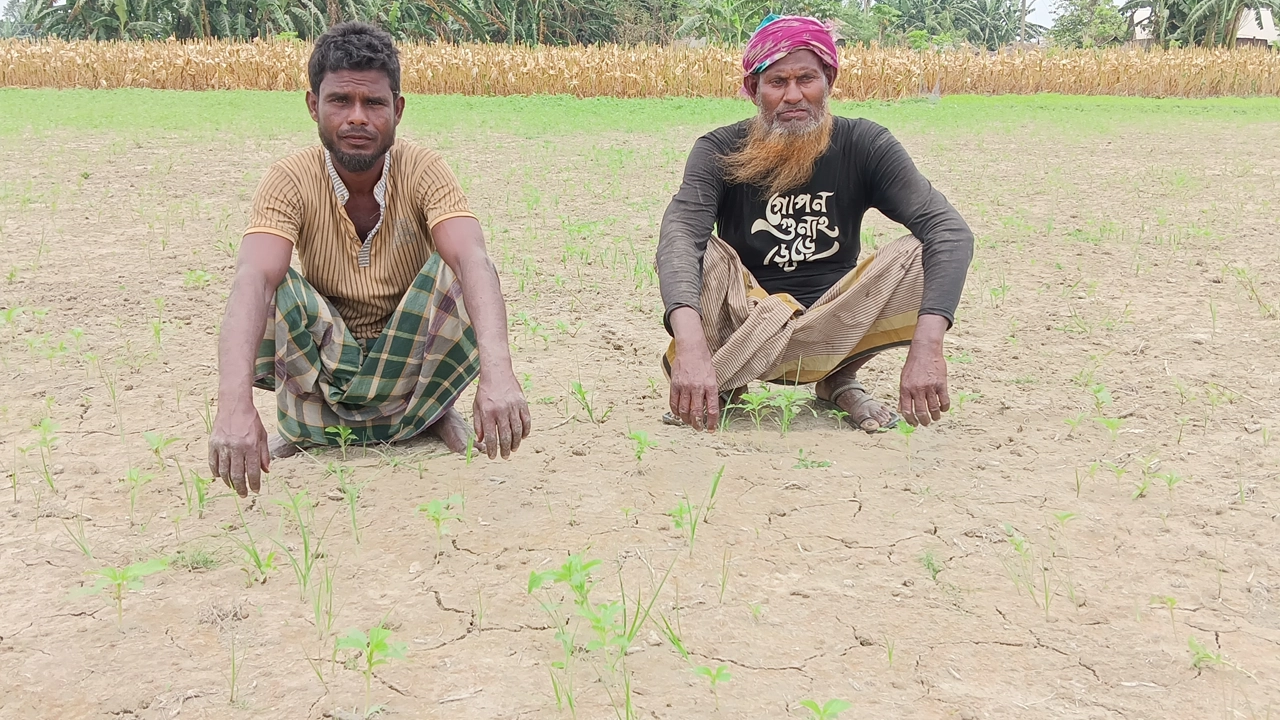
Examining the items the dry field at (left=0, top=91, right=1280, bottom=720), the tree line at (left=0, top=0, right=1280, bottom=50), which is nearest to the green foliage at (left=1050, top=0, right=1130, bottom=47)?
the tree line at (left=0, top=0, right=1280, bottom=50)

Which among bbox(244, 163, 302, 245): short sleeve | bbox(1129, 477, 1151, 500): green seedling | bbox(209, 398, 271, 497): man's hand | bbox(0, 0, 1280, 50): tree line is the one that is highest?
bbox(0, 0, 1280, 50): tree line

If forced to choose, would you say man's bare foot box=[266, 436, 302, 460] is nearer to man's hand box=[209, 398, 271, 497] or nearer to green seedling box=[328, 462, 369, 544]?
green seedling box=[328, 462, 369, 544]

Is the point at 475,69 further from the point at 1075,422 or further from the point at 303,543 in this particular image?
the point at 303,543

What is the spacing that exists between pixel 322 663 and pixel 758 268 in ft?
6.72

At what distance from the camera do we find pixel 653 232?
22.2ft

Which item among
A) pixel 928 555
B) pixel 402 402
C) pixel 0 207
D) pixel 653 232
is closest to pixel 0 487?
pixel 402 402

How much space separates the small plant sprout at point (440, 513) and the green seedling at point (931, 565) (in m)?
1.17

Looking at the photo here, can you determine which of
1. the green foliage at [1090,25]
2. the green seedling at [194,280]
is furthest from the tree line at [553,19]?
the green seedling at [194,280]

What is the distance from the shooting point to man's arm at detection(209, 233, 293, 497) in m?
2.40

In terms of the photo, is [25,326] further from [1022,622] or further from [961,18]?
[961,18]

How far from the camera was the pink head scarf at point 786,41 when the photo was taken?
3.22 metres

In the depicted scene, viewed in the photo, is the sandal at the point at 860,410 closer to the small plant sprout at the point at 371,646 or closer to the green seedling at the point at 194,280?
the small plant sprout at the point at 371,646

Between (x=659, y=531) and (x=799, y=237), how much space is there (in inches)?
50.4

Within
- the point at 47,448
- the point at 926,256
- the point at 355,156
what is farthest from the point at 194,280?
the point at 926,256
